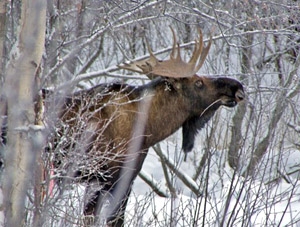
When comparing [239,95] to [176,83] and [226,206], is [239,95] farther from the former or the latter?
[226,206]

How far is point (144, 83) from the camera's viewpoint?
387 inches

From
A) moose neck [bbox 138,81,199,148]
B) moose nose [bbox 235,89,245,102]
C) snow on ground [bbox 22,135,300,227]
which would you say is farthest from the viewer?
moose neck [bbox 138,81,199,148]

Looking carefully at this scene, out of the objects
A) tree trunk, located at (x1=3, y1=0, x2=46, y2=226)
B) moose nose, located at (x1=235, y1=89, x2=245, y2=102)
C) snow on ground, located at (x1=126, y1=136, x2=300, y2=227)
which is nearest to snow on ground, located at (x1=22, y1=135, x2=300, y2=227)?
snow on ground, located at (x1=126, y1=136, x2=300, y2=227)

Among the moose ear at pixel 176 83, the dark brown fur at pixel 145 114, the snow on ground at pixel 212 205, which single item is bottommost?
the snow on ground at pixel 212 205

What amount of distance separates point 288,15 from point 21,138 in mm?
5961

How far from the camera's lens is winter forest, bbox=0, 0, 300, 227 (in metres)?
3.07

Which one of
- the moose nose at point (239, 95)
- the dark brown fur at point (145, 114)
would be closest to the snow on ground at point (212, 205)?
the dark brown fur at point (145, 114)

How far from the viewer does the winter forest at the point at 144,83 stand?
3.07 meters

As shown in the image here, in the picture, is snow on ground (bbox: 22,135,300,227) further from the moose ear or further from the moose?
the moose ear

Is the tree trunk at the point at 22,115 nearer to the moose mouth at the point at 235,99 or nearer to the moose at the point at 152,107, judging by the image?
the moose at the point at 152,107

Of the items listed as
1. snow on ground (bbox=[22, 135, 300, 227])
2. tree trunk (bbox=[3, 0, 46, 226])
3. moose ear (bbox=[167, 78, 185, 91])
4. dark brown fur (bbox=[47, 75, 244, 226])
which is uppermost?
moose ear (bbox=[167, 78, 185, 91])

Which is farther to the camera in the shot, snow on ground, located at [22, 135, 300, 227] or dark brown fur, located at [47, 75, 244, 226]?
dark brown fur, located at [47, 75, 244, 226]

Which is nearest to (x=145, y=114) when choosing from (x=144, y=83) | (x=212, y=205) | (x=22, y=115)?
(x=212, y=205)

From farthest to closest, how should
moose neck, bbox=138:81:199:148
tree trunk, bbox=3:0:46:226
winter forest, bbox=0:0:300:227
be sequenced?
moose neck, bbox=138:81:199:148 → winter forest, bbox=0:0:300:227 → tree trunk, bbox=3:0:46:226
